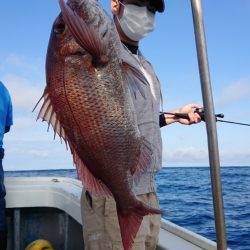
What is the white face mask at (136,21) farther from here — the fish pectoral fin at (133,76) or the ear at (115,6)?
the fish pectoral fin at (133,76)

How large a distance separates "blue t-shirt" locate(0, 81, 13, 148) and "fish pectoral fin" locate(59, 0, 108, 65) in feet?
9.12

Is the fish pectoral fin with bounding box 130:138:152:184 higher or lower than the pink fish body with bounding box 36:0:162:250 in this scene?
lower

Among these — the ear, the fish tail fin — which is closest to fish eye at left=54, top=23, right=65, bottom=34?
the fish tail fin

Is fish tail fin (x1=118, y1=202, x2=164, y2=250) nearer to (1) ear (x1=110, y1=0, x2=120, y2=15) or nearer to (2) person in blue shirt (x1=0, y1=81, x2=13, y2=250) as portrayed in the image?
(1) ear (x1=110, y1=0, x2=120, y2=15)

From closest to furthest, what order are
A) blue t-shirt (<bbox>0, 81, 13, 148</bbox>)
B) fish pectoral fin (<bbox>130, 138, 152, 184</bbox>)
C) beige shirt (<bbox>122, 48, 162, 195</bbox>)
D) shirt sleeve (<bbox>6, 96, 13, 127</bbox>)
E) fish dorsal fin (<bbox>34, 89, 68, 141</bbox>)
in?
fish dorsal fin (<bbox>34, 89, 68, 141</bbox>), fish pectoral fin (<bbox>130, 138, 152, 184</bbox>), beige shirt (<bbox>122, 48, 162, 195</bbox>), blue t-shirt (<bbox>0, 81, 13, 148</bbox>), shirt sleeve (<bbox>6, 96, 13, 127</bbox>)

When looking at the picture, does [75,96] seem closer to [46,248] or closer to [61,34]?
[61,34]

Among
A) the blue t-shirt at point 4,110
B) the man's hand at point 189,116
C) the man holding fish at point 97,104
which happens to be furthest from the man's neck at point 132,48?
the blue t-shirt at point 4,110

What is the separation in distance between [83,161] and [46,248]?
300 centimetres

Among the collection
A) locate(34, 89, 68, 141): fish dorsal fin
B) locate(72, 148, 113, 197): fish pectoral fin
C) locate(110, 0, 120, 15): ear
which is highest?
locate(110, 0, 120, 15): ear

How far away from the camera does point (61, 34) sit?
1.28 meters

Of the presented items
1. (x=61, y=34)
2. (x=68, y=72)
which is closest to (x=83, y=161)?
(x=68, y=72)

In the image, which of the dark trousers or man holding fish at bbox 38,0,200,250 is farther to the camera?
the dark trousers

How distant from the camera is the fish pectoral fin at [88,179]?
4.25 feet

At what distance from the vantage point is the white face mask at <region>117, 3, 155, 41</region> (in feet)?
6.81
